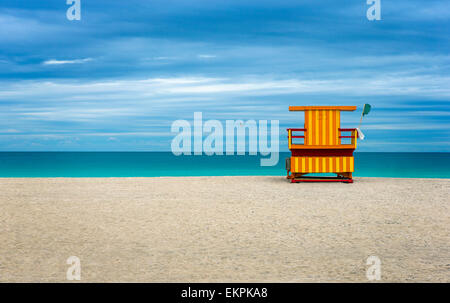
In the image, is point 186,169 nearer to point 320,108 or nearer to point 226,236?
point 320,108

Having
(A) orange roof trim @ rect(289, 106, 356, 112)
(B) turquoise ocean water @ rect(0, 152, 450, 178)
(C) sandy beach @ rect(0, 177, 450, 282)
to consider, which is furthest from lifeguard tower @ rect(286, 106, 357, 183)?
(B) turquoise ocean water @ rect(0, 152, 450, 178)

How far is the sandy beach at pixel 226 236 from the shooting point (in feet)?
16.1

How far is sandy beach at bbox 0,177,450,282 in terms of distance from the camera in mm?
4906

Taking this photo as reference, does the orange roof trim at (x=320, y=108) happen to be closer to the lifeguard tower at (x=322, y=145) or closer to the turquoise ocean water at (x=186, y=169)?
the lifeguard tower at (x=322, y=145)

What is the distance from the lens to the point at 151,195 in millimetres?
11742

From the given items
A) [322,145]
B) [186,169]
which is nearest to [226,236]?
[322,145]

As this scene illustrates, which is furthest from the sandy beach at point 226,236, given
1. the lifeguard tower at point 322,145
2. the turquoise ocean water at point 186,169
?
the turquoise ocean water at point 186,169

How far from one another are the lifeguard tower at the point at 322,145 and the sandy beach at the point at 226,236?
2.95 meters

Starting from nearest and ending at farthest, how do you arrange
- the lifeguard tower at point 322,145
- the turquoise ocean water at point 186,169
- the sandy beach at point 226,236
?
1. the sandy beach at point 226,236
2. the lifeguard tower at point 322,145
3. the turquoise ocean water at point 186,169

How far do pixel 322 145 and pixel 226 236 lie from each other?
880cm

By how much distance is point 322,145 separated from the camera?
14.8 m

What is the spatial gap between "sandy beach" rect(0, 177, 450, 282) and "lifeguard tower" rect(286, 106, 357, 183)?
2946 millimetres
